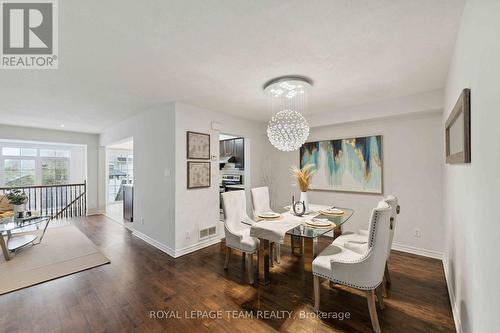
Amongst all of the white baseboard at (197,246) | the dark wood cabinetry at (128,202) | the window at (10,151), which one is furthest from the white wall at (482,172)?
the window at (10,151)

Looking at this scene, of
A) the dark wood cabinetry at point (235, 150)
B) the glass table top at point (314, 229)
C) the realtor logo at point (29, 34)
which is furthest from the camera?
the dark wood cabinetry at point (235, 150)

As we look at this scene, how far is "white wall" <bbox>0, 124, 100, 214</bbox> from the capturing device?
4957 mm

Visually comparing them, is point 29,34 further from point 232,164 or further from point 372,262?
point 232,164

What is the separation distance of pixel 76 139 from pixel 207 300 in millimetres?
6326

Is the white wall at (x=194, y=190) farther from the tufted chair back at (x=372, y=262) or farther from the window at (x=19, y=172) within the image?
the window at (x=19, y=172)

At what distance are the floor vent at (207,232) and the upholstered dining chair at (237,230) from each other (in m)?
0.96

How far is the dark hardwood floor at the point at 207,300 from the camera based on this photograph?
178 centimetres

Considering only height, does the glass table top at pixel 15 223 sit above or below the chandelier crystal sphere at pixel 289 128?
below

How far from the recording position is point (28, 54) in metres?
1.94

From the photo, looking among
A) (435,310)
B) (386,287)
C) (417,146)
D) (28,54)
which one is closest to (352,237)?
(386,287)

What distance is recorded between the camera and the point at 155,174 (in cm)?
369

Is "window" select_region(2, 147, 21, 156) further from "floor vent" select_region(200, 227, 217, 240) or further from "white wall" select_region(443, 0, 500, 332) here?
"white wall" select_region(443, 0, 500, 332)

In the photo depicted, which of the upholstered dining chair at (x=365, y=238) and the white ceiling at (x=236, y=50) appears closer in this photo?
the white ceiling at (x=236, y=50)

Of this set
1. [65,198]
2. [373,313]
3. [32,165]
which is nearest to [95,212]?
[65,198]
